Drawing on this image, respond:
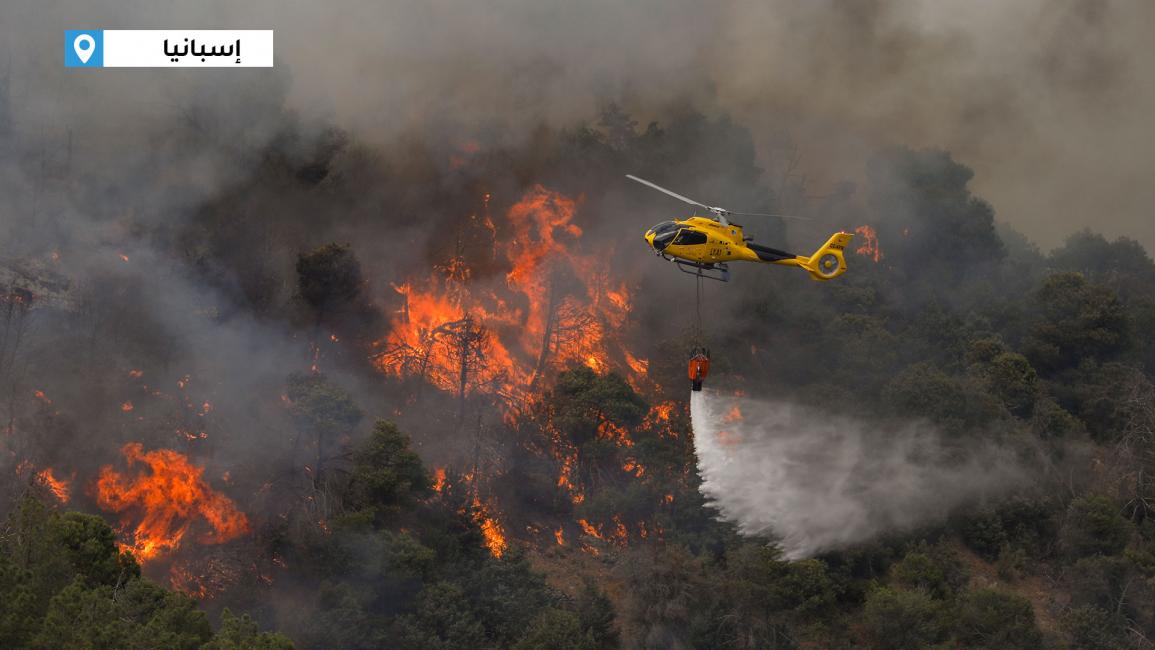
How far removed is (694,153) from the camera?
315 feet

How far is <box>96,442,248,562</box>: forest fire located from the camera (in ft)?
236

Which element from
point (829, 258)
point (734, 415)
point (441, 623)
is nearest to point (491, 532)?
point (441, 623)

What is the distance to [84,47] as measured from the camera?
85875mm

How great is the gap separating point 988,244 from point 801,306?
24666 mm

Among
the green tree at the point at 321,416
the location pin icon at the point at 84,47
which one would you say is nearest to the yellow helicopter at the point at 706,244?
the green tree at the point at 321,416

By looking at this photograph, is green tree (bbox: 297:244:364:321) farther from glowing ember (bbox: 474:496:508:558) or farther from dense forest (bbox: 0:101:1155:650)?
glowing ember (bbox: 474:496:508:558)

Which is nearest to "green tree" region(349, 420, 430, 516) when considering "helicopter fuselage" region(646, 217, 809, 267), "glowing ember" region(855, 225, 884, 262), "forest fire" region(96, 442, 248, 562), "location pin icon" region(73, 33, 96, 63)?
"forest fire" region(96, 442, 248, 562)

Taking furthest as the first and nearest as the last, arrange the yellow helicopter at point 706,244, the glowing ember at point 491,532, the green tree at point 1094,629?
the glowing ember at point 491,532 → the green tree at point 1094,629 → the yellow helicopter at point 706,244

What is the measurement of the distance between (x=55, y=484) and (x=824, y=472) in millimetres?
43473

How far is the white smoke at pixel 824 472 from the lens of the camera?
7681cm

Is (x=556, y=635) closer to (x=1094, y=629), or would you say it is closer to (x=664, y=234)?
(x=664, y=234)

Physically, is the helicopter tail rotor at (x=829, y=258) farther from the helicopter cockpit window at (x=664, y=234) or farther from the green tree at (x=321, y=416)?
the green tree at (x=321, y=416)

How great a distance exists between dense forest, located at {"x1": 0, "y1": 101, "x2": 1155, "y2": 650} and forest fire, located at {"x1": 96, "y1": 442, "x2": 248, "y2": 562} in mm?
222

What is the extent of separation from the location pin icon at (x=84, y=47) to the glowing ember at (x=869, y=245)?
57.4 meters
